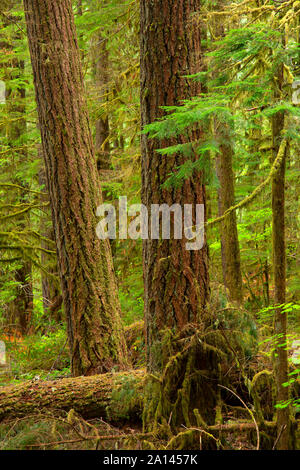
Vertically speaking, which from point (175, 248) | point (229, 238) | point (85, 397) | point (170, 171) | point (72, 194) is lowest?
point (85, 397)

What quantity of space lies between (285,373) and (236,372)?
72 centimetres

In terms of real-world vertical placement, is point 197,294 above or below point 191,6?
below

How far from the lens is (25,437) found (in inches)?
151

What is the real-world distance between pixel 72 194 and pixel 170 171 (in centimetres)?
204

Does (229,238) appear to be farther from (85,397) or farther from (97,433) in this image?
(97,433)

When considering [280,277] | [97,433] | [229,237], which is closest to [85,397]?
[97,433]

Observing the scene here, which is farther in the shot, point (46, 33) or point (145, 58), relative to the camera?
point (46, 33)

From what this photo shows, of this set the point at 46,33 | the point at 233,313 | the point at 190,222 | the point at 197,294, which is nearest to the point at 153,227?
the point at 190,222

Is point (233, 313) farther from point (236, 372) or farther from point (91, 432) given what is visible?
point (91, 432)

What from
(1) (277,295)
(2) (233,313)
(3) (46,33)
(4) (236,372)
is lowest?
(4) (236,372)

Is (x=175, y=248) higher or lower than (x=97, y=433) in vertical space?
higher

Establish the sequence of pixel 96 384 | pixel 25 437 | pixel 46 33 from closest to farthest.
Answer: pixel 25 437 < pixel 96 384 < pixel 46 33

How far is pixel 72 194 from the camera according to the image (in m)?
5.65

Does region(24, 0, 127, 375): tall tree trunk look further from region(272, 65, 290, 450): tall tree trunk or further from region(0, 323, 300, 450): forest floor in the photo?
region(272, 65, 290, 450): tall tree trunk
